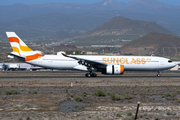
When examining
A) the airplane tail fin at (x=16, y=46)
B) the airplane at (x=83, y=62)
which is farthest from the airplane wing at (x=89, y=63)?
the airplane tail fin at (x=16, y=46)

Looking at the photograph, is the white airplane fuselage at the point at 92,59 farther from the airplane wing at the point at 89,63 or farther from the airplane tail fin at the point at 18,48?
the airplane tail fin at the point at 18,48

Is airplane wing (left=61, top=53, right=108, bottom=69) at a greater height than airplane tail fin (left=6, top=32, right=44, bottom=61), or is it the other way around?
airplane tail fin (left=6, top=32, right=44, bottom=61)

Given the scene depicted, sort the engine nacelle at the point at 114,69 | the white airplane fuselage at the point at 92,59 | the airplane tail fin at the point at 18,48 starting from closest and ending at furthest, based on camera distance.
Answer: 1. the engine nacelle at the point at 114,69
2. the white airplane fuselage at the point at 92,59
3. the airplane tail fin at the point at 18,48

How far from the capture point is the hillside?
15988 cm

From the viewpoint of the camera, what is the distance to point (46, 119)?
14469mm

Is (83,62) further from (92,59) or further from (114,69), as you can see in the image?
(114,69)

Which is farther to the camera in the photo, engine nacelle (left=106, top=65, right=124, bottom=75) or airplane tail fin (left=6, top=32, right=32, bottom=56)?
airplane tail fin (left=6, top=32, right=32, bottom=56)

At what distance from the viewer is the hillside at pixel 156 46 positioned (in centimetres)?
15988

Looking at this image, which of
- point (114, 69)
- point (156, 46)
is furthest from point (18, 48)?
point (156, 46)

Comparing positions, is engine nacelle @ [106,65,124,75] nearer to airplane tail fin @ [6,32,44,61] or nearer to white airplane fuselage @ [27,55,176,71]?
white airplane fuselage @ [27,55,176,71]

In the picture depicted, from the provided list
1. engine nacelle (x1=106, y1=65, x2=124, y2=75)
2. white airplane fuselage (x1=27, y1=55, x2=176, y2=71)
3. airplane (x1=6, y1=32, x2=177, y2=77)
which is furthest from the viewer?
white airplane fuselage (x1=27, y1=55, x2=176, y2=71)

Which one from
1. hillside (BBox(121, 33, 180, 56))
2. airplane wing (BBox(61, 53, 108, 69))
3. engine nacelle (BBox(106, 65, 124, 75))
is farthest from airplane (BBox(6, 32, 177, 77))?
hillside (BBox(121, 33, 180, 56))

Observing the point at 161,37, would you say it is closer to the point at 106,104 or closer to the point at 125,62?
the point at 125,62

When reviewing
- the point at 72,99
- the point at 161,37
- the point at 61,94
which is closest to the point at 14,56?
the point at 61,94
